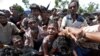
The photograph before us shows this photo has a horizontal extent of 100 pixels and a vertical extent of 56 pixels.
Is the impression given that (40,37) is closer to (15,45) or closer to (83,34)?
(15,45)

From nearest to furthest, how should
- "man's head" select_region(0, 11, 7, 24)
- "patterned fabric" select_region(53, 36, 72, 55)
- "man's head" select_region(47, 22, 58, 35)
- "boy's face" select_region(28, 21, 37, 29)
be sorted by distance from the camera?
"patterned fabric" select_region(53, 36, 72, 55)
"man's head" select_region(47, 22, 58, 35)
"boy's face" select_region(28, 21, 37, 29)
"man's head" select_region(0, 11, 7, 24)

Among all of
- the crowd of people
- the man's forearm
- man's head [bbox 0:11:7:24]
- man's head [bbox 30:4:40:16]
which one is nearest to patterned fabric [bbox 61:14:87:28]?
the crowd of people

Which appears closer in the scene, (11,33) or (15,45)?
(15,45)

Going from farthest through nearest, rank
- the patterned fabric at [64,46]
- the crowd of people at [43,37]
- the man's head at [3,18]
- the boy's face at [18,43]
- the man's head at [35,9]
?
the man's head at [35,9]
the man's head at [3,18]
the boy's face at [18,43]
the crowd of people at [43,37]
the patterned fabric at [64,46]

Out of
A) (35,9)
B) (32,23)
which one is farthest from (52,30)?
(35,9)

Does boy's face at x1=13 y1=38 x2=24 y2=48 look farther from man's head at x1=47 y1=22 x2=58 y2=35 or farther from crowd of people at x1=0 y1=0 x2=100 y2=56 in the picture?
man's head at x1=47 y1=22 x2=58 y2=35

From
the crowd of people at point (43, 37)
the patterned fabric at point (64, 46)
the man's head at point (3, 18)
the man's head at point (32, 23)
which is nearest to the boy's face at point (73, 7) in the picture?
the crowd of people at point (43, 37)

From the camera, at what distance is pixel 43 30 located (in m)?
5.72

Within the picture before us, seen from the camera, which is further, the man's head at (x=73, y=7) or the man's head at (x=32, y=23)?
the man's head at (x=32, y=23)

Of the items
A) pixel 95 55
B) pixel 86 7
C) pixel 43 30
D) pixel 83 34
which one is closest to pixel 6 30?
pixel 43 30

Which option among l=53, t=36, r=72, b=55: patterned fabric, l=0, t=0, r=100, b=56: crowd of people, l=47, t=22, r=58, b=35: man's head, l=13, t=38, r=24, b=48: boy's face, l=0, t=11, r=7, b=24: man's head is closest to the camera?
l=53, t=36, r=72, b=55: patterned fabric

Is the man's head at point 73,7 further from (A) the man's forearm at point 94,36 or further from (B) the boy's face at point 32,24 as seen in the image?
(A) the man's forearm at point 94,36

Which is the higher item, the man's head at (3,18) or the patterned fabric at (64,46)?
the man's head at (3,18)

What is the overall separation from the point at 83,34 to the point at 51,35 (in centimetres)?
288
